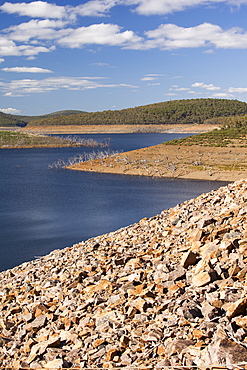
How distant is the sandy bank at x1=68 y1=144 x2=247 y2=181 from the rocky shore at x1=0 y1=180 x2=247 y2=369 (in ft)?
158

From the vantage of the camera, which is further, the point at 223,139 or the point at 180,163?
the point at 223,139

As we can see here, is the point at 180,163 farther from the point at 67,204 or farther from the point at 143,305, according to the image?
the point at 143,305

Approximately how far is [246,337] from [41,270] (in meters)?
7.62

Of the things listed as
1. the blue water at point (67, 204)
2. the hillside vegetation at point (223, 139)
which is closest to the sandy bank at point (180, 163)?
the hillside vegetation at point (223, 139)

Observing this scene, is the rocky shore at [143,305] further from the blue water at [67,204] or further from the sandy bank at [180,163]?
the sandy bank at [180,163]

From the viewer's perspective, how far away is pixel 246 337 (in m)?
6.40

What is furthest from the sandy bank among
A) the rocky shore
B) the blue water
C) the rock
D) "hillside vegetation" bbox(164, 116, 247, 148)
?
the rock

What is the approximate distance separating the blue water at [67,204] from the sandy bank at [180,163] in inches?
142

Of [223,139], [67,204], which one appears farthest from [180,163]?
[67,204]

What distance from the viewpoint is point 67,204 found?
41.5 meters

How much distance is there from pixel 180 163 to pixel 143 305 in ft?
203

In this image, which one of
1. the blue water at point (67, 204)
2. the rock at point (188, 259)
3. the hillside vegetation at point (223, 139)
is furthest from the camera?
the hillside vegetation at point (223, 139)

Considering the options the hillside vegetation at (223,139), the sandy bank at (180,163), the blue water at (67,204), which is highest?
the hillside vegetation at (223,139)

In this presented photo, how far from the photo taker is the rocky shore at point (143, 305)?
675 centimetres
